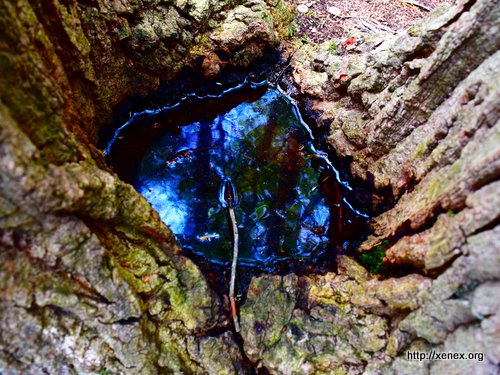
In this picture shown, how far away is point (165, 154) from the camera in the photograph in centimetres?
591

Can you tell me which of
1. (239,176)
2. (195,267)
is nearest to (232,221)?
(239,176)

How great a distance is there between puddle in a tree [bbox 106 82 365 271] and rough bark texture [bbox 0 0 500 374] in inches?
26.5

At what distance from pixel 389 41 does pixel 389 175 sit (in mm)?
2583

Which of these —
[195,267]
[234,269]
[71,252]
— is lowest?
[71,252]

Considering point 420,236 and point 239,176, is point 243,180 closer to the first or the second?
point 239,176

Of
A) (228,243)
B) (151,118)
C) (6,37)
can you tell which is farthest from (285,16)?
(6,37)

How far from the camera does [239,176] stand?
223 inches

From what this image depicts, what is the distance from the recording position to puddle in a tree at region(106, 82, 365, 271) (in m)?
5.05

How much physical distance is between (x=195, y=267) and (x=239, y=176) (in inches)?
79.2

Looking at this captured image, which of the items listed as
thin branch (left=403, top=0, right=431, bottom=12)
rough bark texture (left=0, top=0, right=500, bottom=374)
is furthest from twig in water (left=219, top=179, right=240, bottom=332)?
thin branch (left=403, top=0, right=431, bottom=12)

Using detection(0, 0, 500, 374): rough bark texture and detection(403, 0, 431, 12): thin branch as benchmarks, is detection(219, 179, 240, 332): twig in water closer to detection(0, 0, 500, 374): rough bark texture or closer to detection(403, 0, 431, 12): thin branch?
detection(0, 0, 500, 374): rough bark texture

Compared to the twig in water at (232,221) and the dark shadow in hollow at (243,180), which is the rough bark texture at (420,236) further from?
the dark shadow in hollow at (243,180)

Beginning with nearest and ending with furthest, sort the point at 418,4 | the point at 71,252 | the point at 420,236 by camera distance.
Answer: the point at 71,252, the point at 420,236, the point at 418,4

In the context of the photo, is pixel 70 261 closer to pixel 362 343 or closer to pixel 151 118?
pixel 362 343
